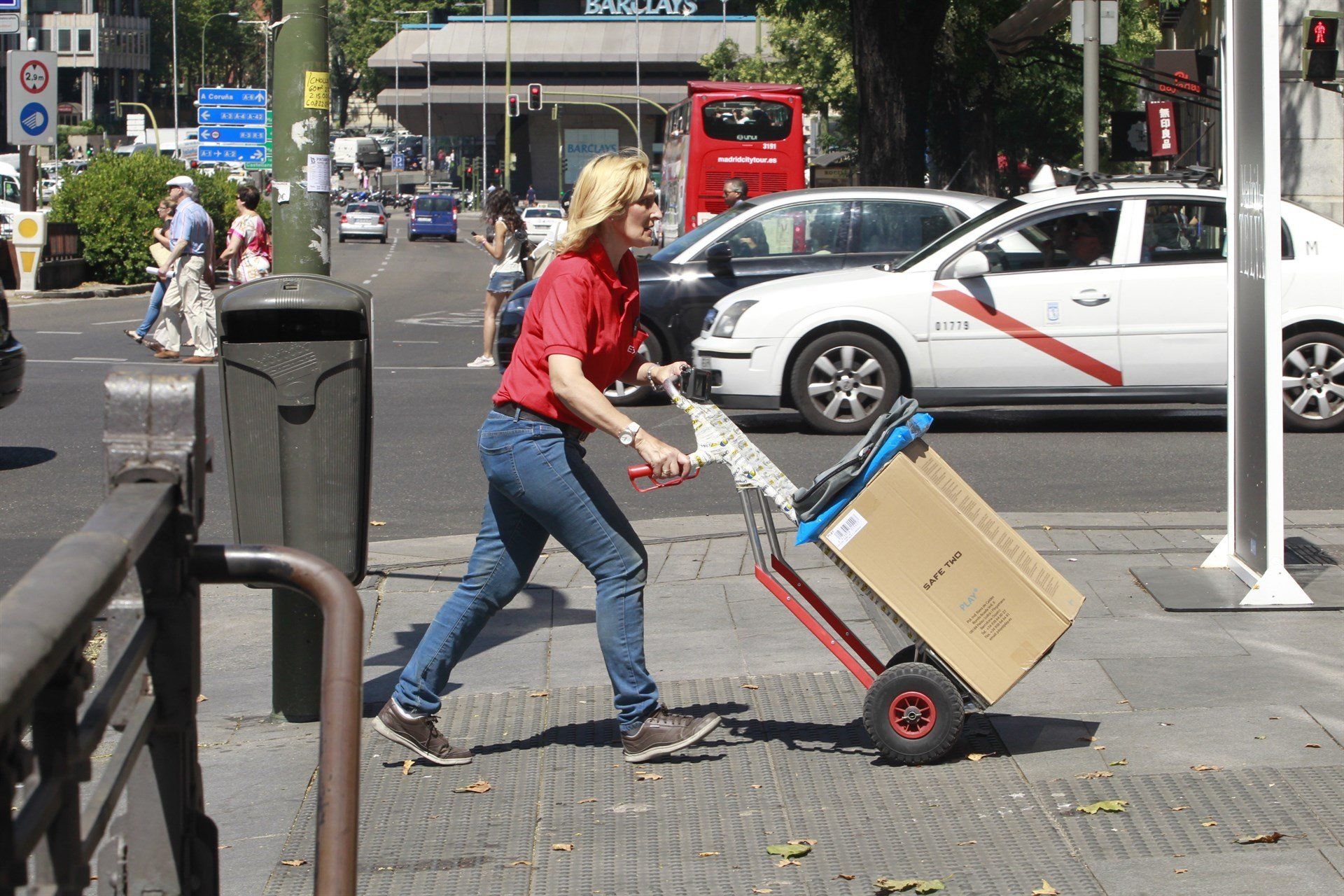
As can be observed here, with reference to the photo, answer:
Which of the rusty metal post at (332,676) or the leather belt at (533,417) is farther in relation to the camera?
the leather belt at (533,417)

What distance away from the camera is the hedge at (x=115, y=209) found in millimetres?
29359

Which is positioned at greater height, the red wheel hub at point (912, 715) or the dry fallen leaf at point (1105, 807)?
the red wheel hub at point (912, 715)

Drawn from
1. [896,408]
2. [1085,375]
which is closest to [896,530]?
[896,408]

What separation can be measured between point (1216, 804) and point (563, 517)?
1875mm

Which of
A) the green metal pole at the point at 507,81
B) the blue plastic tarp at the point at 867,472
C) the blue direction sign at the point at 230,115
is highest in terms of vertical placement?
the green metal pole at the point at 507,81

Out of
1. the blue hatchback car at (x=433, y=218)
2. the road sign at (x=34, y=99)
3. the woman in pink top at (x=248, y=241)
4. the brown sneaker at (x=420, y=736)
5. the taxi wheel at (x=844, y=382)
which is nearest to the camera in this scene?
the brown sneaker at (x=420, y=736)

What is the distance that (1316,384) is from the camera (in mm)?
11281

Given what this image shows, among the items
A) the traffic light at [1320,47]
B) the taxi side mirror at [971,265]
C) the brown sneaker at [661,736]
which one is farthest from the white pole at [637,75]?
the brown sneaker at [661,736]

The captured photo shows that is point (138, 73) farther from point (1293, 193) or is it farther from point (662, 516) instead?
point (662, 516)

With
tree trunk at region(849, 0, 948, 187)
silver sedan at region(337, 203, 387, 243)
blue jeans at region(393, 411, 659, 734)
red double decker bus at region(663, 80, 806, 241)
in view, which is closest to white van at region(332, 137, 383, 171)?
silver sedan at region(337, 203, 387, 243)

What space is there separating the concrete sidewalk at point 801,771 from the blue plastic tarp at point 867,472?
2.34 ft

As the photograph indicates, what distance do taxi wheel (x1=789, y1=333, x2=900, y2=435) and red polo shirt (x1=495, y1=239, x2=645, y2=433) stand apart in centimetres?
685

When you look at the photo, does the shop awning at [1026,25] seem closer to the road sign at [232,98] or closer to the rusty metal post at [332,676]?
the rusty metal post at [332,676]

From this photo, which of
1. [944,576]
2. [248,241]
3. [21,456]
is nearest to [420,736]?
[944,576]
